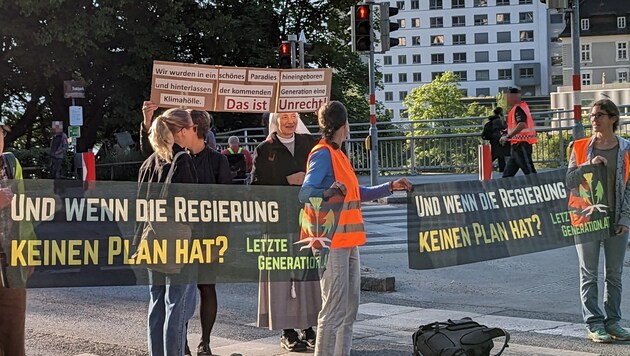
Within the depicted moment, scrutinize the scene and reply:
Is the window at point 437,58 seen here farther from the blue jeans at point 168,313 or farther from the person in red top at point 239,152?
the blue jeans at point 168,313

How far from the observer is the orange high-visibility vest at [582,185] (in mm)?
7172

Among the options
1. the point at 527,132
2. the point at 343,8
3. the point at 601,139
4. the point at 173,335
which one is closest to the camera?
the point at 173,335

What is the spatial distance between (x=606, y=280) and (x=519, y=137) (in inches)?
388

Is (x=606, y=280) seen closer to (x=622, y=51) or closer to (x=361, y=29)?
(x=361, y=29)

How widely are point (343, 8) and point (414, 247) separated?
35.9m

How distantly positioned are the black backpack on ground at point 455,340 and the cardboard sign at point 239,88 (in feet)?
11.7

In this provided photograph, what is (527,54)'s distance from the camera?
116m

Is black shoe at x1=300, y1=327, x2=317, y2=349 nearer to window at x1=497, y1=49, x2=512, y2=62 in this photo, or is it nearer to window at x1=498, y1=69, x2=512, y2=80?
window at x1=497, y1=49, x2=512, y2=62

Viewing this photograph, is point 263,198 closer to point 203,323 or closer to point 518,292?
point 203,323

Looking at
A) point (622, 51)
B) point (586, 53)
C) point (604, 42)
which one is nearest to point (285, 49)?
point (604, 42)

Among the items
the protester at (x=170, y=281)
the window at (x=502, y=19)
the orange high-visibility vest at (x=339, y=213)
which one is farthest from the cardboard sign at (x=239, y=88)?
the window at (x=502, y=19)

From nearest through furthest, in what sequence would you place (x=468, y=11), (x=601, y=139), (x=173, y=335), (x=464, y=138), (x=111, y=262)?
(x=173, y=335), (x=111, y=262), (x=601, y=139), (x=464, y=138), (x=468, y=11)

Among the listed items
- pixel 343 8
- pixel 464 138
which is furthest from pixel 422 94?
pixel 464 138

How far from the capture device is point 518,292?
993 cm
